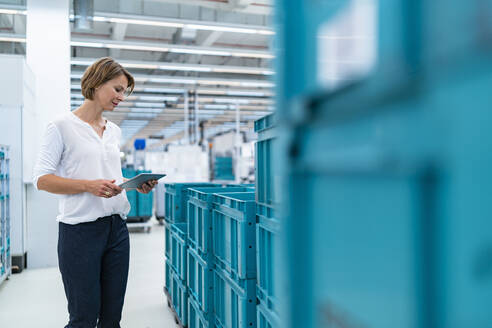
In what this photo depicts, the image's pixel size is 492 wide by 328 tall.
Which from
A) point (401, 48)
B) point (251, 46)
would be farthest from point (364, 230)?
point (251, 46)

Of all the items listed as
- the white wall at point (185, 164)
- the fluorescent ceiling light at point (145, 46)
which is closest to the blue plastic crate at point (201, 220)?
the fluorescent ceiling light at point (145, 46)

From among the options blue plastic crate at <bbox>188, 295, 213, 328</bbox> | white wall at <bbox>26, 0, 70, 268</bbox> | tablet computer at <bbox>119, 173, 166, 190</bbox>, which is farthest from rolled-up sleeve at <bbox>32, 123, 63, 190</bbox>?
white wall at <bbox>26, 0, 70, 268</bbox>

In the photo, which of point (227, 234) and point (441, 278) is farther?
point (227, 234)

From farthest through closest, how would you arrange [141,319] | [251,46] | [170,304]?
[251,46], [170,304], [141,319]

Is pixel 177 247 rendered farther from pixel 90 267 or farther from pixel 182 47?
pixel 182 47

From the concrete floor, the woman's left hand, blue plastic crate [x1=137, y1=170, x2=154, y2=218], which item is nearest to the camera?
the woman's left hand

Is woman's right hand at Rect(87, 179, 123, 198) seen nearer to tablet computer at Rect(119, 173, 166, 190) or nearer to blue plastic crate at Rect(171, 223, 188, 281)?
tablet computer at Rect(119, 173, 166, 190)

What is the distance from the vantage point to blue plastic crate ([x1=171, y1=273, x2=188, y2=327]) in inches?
133

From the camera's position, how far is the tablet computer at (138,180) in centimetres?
196

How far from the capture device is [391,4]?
477mm

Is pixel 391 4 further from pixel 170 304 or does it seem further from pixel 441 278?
pixel 170 304

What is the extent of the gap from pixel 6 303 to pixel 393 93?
15.6 ft

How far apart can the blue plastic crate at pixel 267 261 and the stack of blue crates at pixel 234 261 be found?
0.07 m

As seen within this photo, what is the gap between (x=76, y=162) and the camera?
1.88 meters
